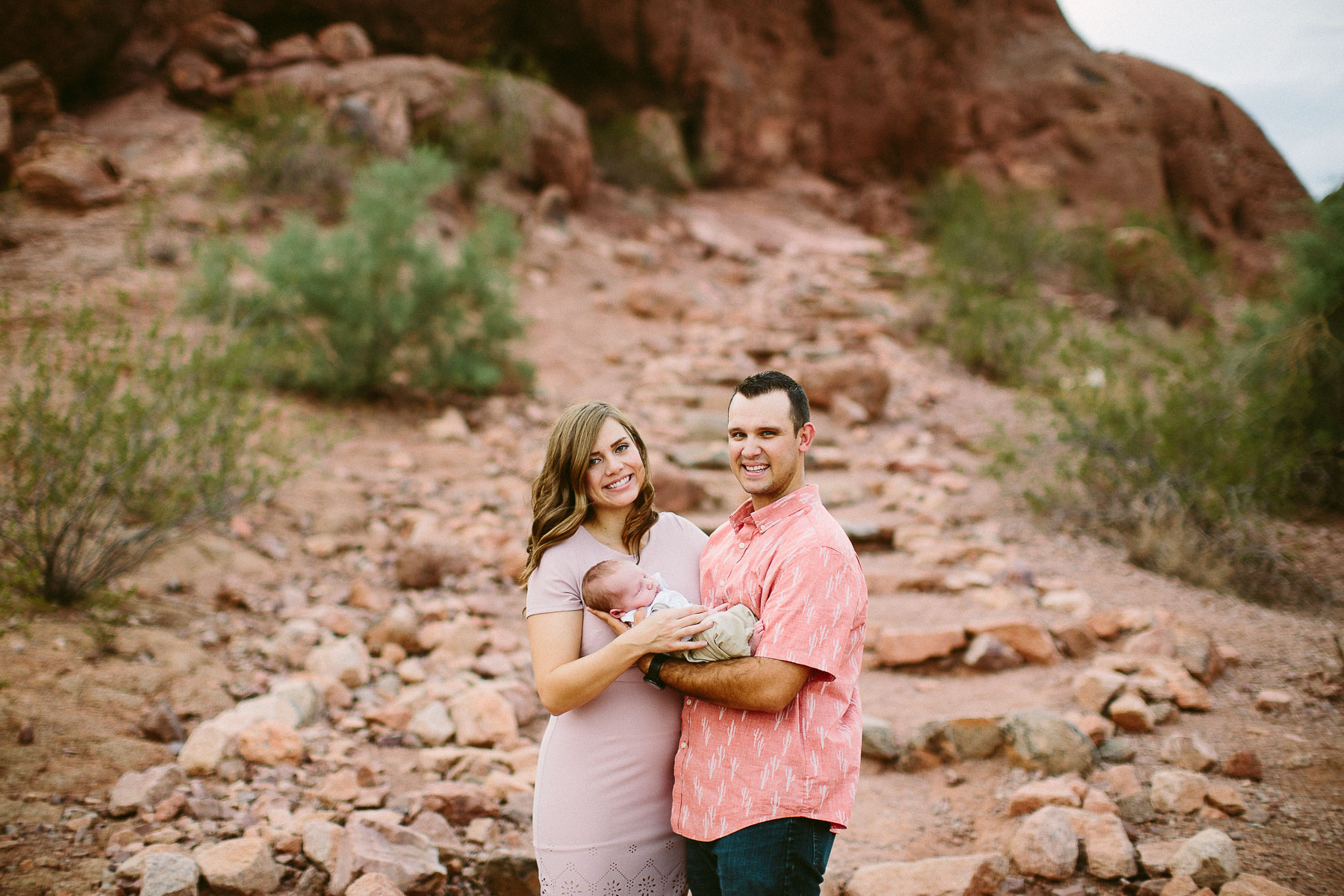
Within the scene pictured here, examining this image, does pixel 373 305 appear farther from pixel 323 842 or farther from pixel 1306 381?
pixel 1306 381

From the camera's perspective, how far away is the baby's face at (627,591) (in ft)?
6.52

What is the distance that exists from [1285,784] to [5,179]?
1065cm

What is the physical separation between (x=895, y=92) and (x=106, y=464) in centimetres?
1757

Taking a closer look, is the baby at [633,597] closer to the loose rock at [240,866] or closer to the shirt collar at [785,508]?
the shirt collar at [785,508]

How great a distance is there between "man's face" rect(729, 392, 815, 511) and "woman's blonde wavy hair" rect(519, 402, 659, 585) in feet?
1.01

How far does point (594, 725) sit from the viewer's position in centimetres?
201

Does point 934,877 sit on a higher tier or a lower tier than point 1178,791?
lower

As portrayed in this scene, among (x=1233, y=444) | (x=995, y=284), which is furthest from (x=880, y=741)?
(x=995, y=284)

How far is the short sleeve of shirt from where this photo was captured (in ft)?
5.79

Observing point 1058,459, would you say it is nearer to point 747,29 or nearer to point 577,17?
point 577,17

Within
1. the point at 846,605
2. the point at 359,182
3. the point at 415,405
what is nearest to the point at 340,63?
the point at 359,182

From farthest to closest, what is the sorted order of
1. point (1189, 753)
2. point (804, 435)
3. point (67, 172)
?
1. point (67, 172)
2. point (1189, 753)
3. point (804, 435)

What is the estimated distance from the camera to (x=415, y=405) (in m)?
7.14

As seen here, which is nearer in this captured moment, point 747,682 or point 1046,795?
point 747,682
